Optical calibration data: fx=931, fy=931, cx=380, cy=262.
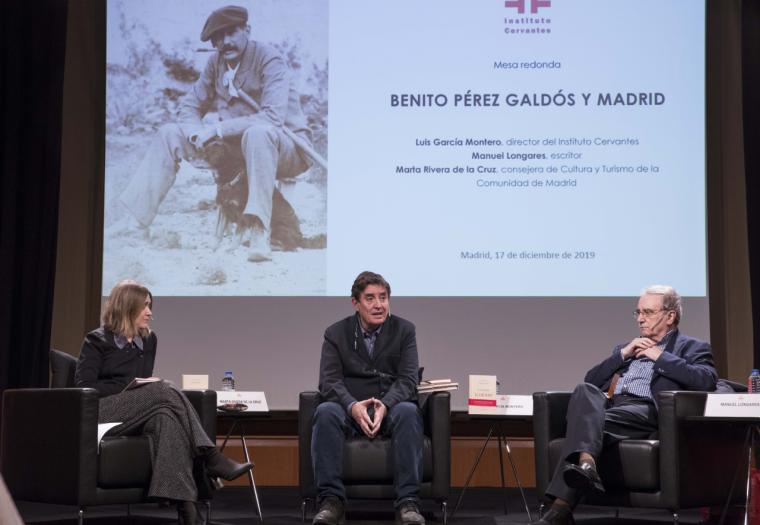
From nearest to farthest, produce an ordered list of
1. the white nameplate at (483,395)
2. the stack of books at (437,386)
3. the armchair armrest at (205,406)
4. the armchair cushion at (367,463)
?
the armchair cushion at (367,463) < the armchair armrest at (205,406) < the stack of books at (437,386) < the white nameplate at (483,395)

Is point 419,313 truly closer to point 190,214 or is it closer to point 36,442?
point 190,214

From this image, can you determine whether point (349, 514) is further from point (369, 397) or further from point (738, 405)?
point (738, 405)

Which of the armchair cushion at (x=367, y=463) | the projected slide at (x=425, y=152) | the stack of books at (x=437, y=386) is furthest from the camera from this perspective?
the projected slide at (x=425, y=152)

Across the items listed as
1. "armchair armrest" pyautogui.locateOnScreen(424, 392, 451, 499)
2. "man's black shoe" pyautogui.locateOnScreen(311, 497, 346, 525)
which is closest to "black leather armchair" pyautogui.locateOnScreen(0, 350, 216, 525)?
"man's black shoe" pyautogui.locateOnScreen(311, 497, 346, 525)

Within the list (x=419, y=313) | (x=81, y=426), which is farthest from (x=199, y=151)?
(x=81, y=426)

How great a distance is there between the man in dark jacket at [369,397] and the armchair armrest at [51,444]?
907 millimetres

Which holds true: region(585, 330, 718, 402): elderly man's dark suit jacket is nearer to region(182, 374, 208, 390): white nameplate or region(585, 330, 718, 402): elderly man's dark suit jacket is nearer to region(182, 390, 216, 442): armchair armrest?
region(182, 390, 216, 442): armchair armrest

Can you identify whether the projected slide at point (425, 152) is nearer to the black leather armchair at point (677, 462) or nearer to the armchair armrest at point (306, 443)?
the armchair armrest at point (306, 443)

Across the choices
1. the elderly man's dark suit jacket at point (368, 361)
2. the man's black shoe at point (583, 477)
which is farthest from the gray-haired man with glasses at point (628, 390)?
the elderly man's dark suit jacket at point (368, 361)

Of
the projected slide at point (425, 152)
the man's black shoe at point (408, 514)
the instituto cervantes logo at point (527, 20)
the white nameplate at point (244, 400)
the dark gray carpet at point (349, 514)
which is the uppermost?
the instituto cervantes logo at point (527, 20)

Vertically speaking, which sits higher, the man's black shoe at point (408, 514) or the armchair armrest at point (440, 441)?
the armchair armrest at point (440, 441)

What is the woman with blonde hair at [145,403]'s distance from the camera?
351 centimetres

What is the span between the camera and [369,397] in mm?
4234

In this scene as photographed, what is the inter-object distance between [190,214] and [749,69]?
3325mm
